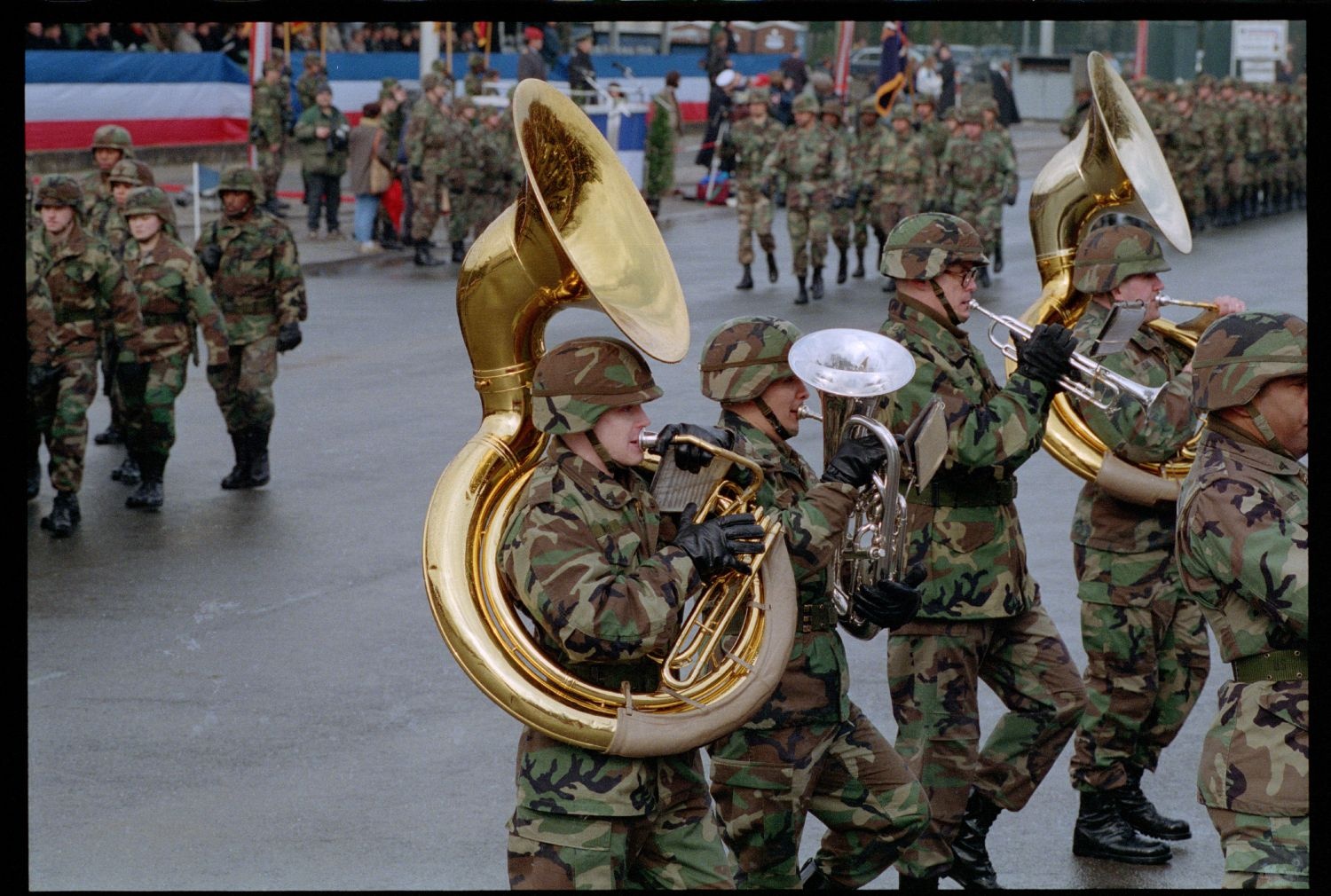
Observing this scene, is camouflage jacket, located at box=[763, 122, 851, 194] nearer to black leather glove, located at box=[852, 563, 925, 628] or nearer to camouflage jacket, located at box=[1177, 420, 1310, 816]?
black leather glove, located at box=[852, 563, 925, 628]

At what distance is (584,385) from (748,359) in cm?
81

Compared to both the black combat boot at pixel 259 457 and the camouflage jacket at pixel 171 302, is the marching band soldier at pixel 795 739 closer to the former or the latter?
the camouflage jacket at pixel 171 302

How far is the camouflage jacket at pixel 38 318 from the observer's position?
9.82 m

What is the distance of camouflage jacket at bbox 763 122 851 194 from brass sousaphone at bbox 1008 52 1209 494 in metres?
11.9

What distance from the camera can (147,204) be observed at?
10703 mm

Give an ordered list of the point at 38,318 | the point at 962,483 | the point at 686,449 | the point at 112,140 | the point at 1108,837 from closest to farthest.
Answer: the point at 686,449 < the point at 962,483 < the point at 1108,837 < the point at 38,318 < the point at 112,140

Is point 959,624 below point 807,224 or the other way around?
below

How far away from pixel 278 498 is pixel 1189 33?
3657cm

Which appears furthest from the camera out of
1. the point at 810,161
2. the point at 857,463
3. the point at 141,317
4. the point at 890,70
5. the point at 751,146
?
the point at 890,70

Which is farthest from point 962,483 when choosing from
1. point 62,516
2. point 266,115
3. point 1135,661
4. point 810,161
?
point 266,115

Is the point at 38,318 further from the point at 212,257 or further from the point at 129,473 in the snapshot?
the point at 129,473

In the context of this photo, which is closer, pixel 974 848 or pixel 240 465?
pixel 974 848

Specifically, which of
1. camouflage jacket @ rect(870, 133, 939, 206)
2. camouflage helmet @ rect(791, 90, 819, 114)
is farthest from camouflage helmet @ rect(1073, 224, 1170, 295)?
camouflage jacket @ rect(870, 133, 939, 206)

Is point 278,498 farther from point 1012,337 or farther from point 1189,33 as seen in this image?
point 1189,33
